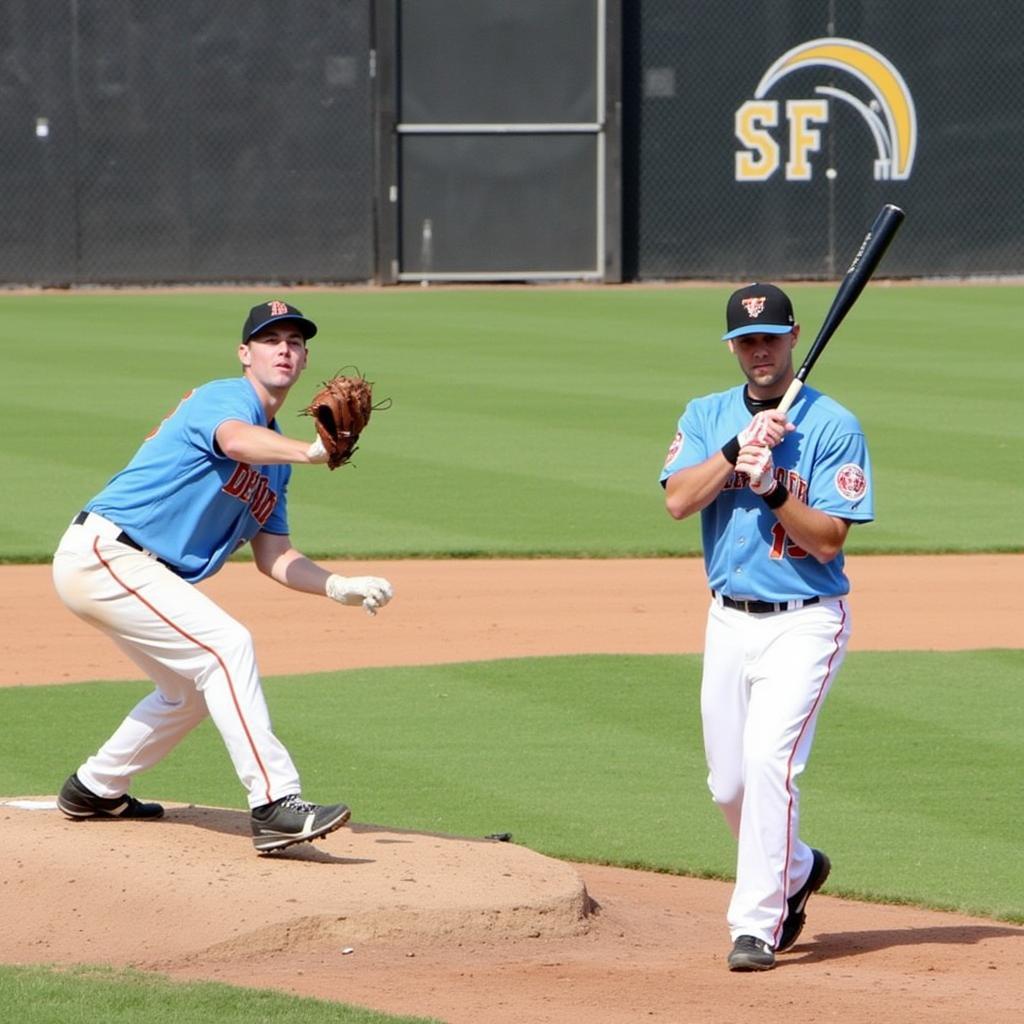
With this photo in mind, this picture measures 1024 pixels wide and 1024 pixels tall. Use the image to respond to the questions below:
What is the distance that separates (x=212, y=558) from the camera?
255 inches

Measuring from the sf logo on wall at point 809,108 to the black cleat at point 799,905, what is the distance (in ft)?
72.3

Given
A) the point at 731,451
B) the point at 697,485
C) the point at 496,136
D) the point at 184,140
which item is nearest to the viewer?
the point at 731,451

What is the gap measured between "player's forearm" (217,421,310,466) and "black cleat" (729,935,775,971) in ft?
5.85

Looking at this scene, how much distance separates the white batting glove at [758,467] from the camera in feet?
18.4

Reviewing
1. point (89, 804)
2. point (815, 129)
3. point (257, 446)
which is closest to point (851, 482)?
point (257, 446)

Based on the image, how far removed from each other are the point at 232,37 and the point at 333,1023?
22705 millimetres

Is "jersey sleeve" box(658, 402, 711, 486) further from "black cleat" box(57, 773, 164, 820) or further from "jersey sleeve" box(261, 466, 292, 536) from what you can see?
"black cleat" box(57, 773, 164, 820)

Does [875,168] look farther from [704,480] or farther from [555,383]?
[704,480]

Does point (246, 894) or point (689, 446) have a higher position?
point (689, 446)

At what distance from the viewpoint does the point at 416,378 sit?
19422mm

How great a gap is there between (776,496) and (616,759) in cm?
293

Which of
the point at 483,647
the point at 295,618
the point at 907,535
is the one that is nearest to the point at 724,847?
the point at 483,647

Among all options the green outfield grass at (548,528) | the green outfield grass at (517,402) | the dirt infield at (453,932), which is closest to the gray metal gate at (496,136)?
the green outfield grass at (517,402)

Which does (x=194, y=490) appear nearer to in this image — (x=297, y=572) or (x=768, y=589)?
(x=297, y=572)
